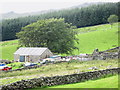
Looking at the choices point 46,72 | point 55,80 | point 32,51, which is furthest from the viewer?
point 32,51

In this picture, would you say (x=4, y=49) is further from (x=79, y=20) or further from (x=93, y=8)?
(x=93, y=8)

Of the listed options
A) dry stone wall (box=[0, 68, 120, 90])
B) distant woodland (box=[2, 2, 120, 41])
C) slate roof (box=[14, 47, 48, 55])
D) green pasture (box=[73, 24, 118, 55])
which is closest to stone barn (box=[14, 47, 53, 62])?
slate roof (box=[14, 47, 48, 55])

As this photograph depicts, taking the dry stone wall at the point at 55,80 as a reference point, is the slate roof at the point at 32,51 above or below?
below

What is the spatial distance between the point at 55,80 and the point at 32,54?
4013 centimetres

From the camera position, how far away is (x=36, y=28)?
7769 cm

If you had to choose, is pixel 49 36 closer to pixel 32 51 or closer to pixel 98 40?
pixel 32 51

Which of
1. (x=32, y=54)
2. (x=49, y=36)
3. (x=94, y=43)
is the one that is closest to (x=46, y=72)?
(x=32, y=54)

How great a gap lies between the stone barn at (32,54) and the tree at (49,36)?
944cm

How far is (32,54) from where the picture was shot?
63.1 metres

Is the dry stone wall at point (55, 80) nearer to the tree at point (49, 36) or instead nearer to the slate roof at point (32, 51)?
the slate roof at point (32, 51)

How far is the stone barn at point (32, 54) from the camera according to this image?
61.8 meters

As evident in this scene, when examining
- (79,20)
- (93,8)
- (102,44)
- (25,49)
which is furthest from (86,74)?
(93,8)

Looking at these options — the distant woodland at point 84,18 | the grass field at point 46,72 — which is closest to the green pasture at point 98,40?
the distant woodland at point 84,18

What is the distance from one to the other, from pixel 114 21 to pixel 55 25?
2446 inches
